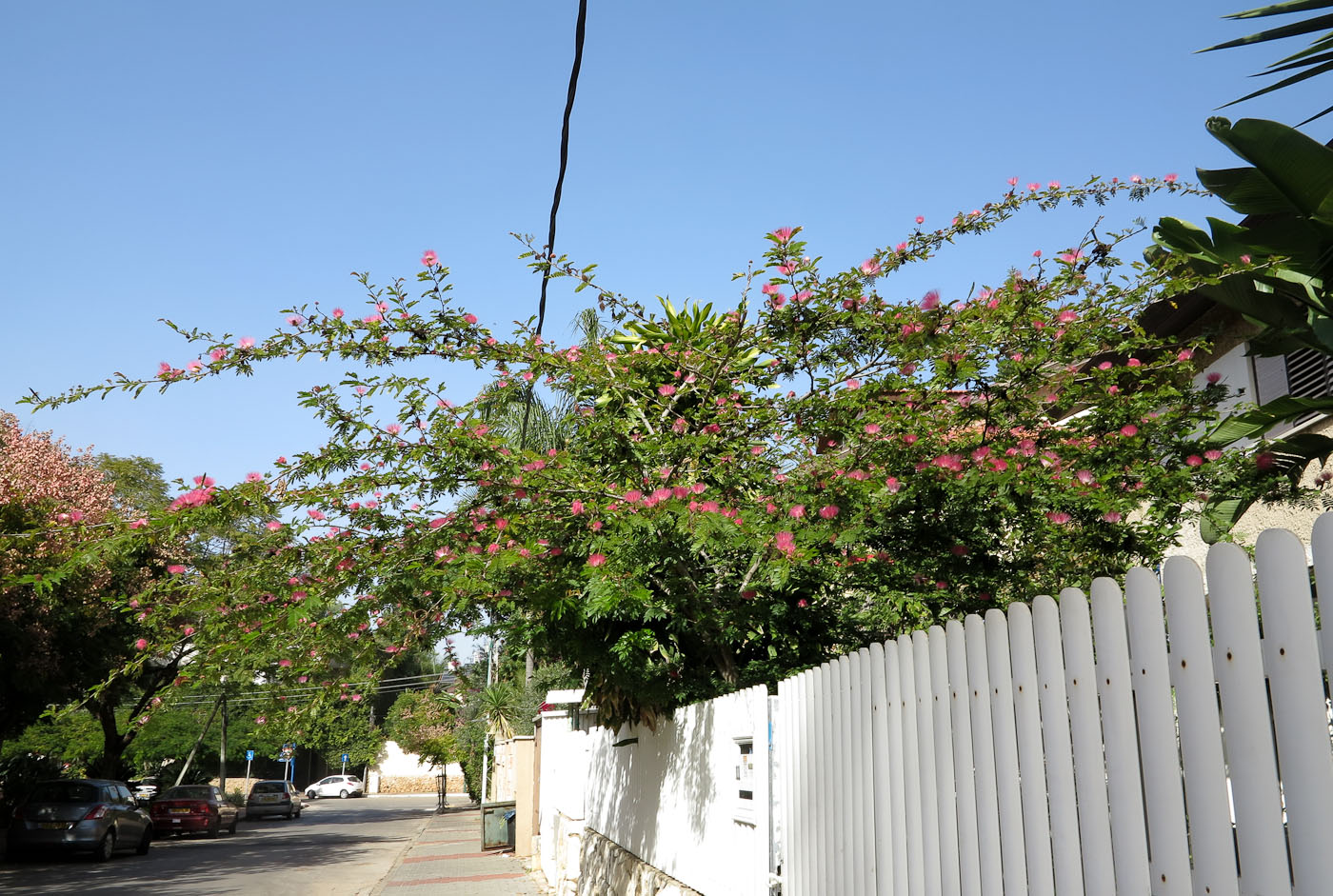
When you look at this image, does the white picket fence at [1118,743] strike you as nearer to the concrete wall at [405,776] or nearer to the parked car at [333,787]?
the parked car at [333,787]

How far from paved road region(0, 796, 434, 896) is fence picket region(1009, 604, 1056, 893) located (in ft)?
48.9

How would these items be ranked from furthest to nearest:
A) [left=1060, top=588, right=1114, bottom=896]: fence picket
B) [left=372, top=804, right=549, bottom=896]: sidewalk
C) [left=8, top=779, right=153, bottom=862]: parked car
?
[left=8, top=779, right=153, bottom=862]: parked car → [left=372, top=804, right=549, bottom=896]: sidewalk → [left=1060, top=588, right=1114, bottom=896]: fence picket

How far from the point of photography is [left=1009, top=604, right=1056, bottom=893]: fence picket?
3.09 meters

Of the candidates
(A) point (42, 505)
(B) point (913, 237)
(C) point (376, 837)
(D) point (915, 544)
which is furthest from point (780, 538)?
(C) point (376, 837)

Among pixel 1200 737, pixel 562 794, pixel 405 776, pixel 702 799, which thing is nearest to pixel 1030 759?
pixel 1200 737

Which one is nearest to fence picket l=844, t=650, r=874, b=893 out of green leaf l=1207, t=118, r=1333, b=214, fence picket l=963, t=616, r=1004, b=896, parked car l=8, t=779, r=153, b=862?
fence picket l=963, t=616, r=1004, b=896

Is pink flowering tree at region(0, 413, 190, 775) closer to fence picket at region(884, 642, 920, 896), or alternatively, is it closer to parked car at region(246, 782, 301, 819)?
fence picket at region(884, 642, 920, 896)

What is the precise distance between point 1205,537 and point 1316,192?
2.14 meters

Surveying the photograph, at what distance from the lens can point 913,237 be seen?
7867 mm

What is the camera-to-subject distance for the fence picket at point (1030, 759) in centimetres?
309

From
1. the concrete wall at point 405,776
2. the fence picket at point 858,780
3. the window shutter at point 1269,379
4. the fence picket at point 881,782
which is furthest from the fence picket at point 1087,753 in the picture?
the concrete wall at point 405,776

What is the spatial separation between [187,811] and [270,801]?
34.9 ft

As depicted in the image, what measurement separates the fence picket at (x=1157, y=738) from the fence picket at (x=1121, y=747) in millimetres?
26

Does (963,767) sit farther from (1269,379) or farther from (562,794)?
(562,794)
